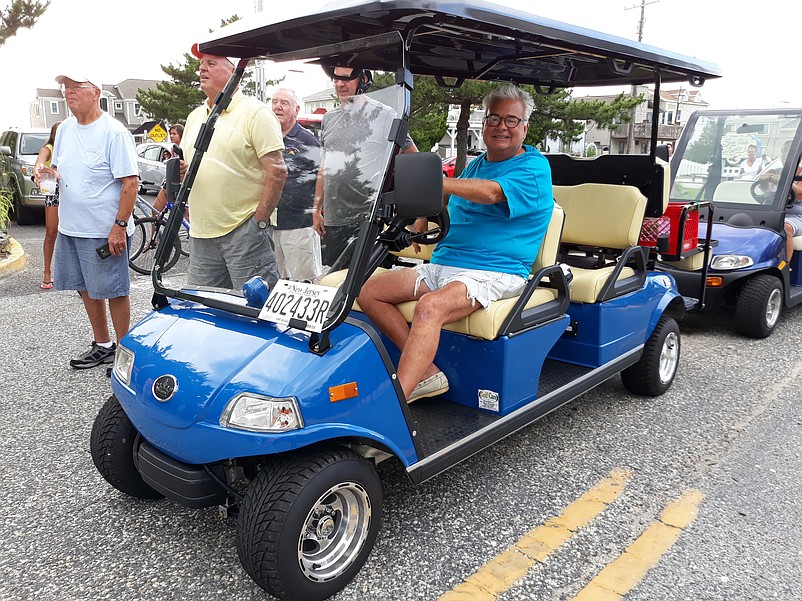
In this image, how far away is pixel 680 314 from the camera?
437 cm

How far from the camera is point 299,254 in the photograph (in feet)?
8.38

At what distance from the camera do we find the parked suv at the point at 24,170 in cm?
1141

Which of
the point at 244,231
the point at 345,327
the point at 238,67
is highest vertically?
the point at 238,67

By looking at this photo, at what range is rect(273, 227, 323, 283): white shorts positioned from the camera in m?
2.49

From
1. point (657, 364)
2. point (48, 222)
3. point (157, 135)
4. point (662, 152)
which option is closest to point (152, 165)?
point (157, 135)

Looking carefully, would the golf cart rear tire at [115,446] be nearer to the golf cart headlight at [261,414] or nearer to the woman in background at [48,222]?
the golf cart headlight at [261,414]

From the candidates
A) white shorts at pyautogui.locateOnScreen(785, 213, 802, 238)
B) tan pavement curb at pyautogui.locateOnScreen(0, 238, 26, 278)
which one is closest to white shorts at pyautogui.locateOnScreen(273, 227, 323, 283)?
white shorts at pyautogui.locateOnScreen(785, 213, 802, 238)

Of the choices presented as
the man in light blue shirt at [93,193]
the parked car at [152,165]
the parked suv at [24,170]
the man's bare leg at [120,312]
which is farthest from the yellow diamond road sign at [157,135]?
the man's bare leg at [120,312]

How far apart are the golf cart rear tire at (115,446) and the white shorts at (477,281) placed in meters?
1.41

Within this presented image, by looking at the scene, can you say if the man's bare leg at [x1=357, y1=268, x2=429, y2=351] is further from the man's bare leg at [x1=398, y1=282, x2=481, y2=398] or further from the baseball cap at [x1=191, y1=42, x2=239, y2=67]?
the baseball cap at [x1=191, y1=42, x2=239, y2=67]

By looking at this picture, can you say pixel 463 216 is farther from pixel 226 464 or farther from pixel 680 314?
pixel 680 314

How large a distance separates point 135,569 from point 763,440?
3.26 metres

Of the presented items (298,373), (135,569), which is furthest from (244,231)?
(135,569)

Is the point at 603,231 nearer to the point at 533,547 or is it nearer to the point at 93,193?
Result: the point at 533,547
